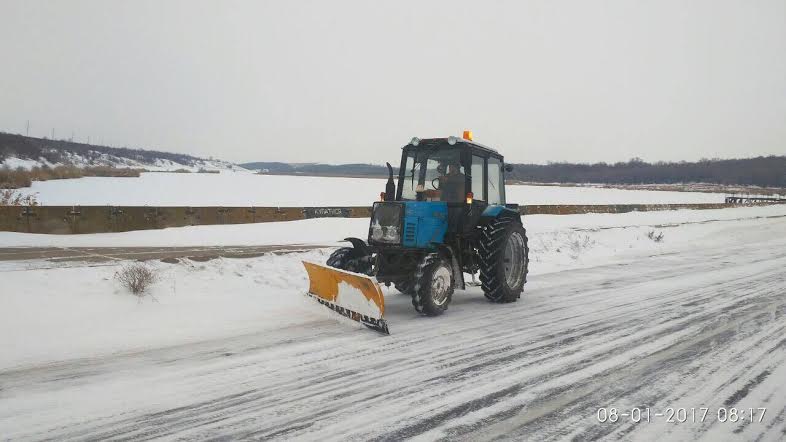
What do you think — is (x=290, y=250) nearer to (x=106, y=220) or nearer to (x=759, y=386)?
(x=106, y=220)

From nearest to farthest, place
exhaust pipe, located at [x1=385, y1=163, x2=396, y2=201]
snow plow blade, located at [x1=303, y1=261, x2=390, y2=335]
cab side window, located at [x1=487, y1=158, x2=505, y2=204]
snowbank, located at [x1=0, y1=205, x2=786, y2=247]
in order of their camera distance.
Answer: snow plow blade, located at [x1=303, y1=261, x2=390, y2=335] → exhaust pipe, located at [x1=385, y1=163, x2=396, y2=201] → cab side window, located at [x1=487, y1=158, x2=505, y2=204] → snowbank, located at [x1=0, y1=205, x2=786, y2=247]

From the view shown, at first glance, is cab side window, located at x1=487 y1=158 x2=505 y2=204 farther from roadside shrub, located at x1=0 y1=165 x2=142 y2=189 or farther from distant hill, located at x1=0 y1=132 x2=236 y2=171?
distant hill, located at x1=0 y1=132 x2=236 y2=171

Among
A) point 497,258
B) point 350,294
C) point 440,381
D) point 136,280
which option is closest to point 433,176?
point 497,258

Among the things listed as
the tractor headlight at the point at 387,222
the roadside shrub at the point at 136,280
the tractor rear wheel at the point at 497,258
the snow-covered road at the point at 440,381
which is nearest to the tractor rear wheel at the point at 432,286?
the snow-covered road at the point at 440,381

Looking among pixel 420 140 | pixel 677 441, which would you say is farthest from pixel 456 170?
pixel 677 441

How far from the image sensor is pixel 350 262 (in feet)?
23.9

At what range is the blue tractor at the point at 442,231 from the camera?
22.7ft

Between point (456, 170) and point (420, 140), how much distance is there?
2.39 ft

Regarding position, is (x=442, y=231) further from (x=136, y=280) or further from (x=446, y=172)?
(x=136, y=280)

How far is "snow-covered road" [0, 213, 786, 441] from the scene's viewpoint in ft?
11.7

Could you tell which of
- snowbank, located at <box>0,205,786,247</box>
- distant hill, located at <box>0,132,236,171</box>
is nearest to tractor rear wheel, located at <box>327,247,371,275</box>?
snowbank, located at <box>0,205,786,247</box>

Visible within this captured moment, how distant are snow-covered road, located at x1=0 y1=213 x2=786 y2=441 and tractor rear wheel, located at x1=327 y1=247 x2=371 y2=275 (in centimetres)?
72

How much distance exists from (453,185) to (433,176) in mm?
361

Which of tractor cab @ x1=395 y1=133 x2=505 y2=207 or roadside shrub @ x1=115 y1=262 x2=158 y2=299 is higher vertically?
tractor cab @ x1=395 y1=133 x2=505 y2=207
